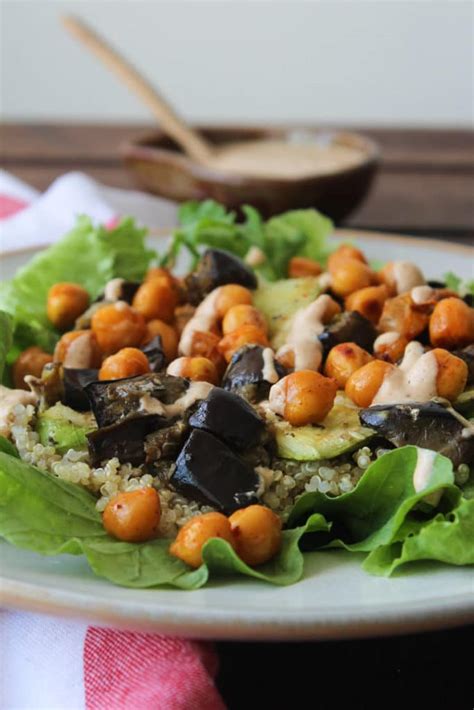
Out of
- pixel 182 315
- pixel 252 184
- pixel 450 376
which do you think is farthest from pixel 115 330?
pixel 252 184

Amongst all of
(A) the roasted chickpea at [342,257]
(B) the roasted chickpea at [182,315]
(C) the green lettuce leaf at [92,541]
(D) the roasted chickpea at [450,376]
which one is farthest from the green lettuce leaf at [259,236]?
(C) the green lettuce leaf at [92,541]

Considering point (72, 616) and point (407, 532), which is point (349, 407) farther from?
point (72, 616)

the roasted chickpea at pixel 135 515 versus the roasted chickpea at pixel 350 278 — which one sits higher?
the roasted chickpea at pixel 135 515

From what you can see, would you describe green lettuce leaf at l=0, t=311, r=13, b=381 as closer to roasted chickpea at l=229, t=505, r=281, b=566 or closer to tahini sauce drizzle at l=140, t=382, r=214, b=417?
tahini sauce drizzle at l=140, t=382, r=214, b=417

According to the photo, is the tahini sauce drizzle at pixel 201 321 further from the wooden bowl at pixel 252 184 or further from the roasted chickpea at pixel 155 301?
the wooden bowl at pixel 252 184

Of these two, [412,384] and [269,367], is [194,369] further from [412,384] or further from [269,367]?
[412,384]

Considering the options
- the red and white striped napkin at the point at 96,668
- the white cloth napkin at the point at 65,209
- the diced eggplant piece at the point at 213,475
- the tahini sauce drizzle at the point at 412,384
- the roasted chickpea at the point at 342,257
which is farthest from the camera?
the white cloth napkin at the point at 65,209
